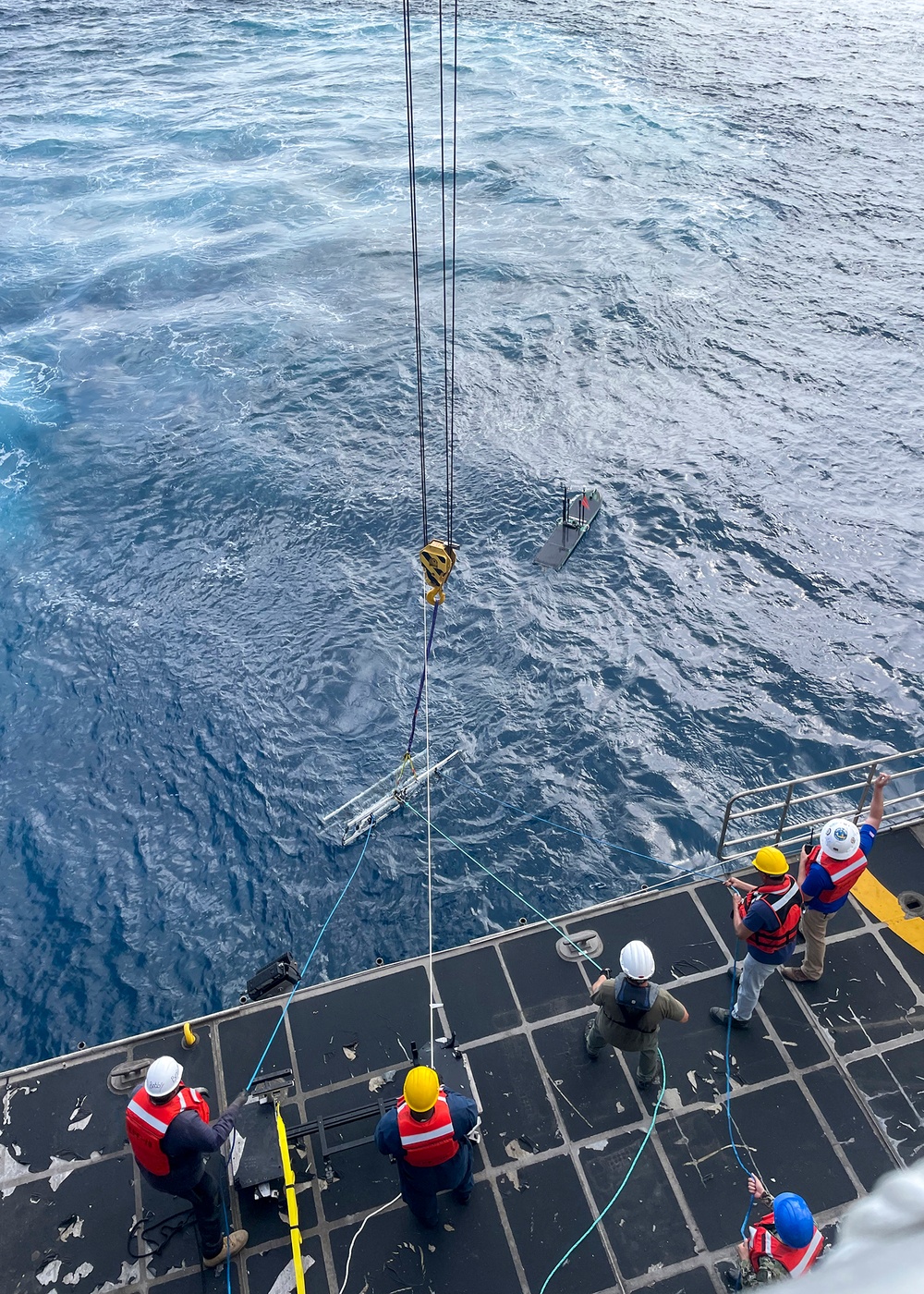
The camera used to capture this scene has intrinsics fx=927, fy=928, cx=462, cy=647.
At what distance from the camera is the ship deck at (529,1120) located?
28.9 ft

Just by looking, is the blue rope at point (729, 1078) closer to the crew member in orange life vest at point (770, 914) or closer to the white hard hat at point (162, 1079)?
the crew member in orange life vest at point (770, 914)

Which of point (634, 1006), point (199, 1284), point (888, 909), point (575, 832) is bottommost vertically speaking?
point (575, 832)

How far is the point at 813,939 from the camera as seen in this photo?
33.9 feet

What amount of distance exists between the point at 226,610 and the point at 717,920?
43.0 ft

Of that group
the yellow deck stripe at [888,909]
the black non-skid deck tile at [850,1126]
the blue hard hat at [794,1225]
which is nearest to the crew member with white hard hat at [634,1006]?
the blue hard hat at [794,1225]

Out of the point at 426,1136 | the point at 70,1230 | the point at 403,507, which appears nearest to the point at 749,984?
the point at 426,1136

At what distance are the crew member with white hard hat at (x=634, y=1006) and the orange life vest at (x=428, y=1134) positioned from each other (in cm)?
185

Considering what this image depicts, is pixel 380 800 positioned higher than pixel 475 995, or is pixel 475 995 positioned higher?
pixel 475 995

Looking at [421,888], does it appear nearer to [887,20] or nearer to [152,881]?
[152,881]

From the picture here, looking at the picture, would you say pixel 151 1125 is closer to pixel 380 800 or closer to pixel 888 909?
pixel 888 909

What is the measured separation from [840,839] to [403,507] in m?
15.4

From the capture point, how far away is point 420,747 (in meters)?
17.8

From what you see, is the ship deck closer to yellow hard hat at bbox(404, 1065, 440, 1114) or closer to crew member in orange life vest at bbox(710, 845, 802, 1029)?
crew member in orange life vest at bbox(710, 845, 802, 1029)

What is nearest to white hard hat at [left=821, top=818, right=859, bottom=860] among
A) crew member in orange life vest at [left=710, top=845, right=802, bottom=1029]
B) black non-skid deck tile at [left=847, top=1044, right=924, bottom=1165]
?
crew member in orange life vest at [left=710, top=845, right=802, bottom=1029]
